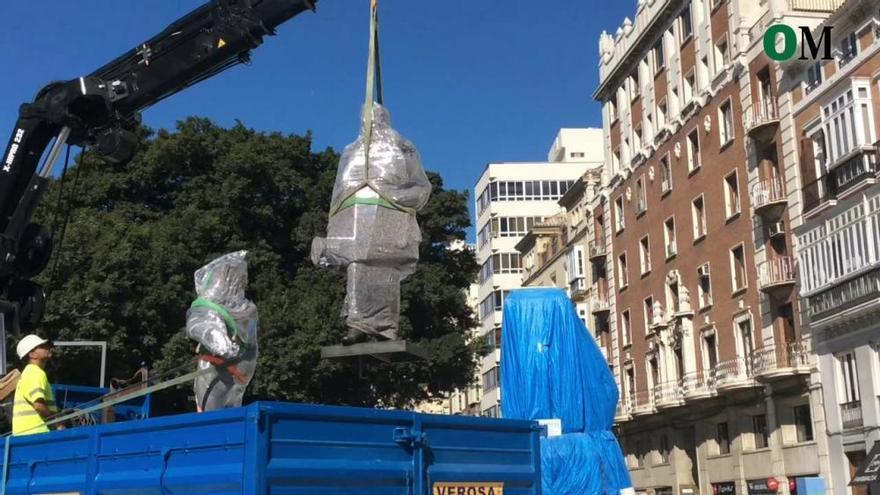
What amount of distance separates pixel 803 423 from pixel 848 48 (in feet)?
38.1

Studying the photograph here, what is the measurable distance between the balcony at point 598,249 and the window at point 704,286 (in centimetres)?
1080

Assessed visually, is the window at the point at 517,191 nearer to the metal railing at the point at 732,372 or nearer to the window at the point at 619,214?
the window at the point at 619,214

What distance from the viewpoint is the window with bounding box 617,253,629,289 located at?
153 ft

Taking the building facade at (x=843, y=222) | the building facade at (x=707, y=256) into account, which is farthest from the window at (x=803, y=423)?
the building facade at (x=843, y=222)

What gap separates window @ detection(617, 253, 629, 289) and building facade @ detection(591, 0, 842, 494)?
136 millimetres

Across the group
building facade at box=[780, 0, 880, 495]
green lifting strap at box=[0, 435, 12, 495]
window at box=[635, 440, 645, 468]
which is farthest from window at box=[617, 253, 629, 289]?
green lifting strap at box=[0, 435, 12, 495]

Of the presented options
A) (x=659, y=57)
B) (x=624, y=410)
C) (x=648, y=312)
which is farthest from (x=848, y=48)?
(x=624, y=410)

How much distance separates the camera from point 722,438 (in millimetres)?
37375

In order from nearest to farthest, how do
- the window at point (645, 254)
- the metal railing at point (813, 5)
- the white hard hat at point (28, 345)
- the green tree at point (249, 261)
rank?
the white hard hat at point (28, 345) → the green tree at point (249, 261) → the metal railing at point (813, 5) → the window at point (645, 254)

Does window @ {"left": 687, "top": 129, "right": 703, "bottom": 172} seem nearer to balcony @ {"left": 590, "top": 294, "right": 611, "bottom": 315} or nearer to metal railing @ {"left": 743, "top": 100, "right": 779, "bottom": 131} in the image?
metal railing @ {"left": 743, "top": 100, "right": 779, "bottom": 131}

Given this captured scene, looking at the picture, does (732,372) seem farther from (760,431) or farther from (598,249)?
(598,249)

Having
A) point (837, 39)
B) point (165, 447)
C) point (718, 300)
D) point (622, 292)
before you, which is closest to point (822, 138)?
point (837, 39)

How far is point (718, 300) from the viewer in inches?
1458

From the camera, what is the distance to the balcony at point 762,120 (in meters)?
33.4
